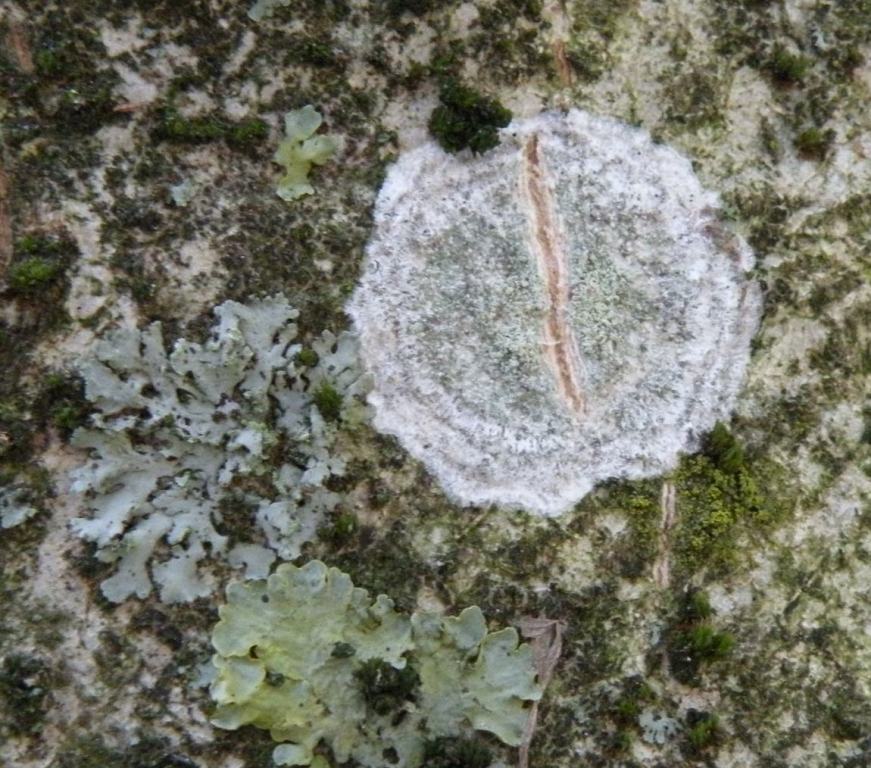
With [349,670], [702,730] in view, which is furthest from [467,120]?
[702,730]

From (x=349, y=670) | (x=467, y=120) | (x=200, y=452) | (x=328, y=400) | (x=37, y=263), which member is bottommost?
(x=349, y=670)

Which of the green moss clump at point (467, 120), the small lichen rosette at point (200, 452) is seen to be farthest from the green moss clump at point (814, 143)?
the small lichen rosette at point (200, 452)

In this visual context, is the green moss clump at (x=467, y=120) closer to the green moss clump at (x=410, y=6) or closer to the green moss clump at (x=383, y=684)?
the green moss clump at (x=410, y=6)

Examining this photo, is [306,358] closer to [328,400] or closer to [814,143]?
[328,400]

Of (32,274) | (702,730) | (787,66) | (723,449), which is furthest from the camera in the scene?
(787,66)

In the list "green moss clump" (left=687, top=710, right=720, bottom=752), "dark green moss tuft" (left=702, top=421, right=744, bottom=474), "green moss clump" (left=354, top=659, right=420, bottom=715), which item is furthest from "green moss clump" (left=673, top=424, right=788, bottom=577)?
"green moss clump" (left=354, top=659, right=420, bottom=715)

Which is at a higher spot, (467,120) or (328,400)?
(467,120)
